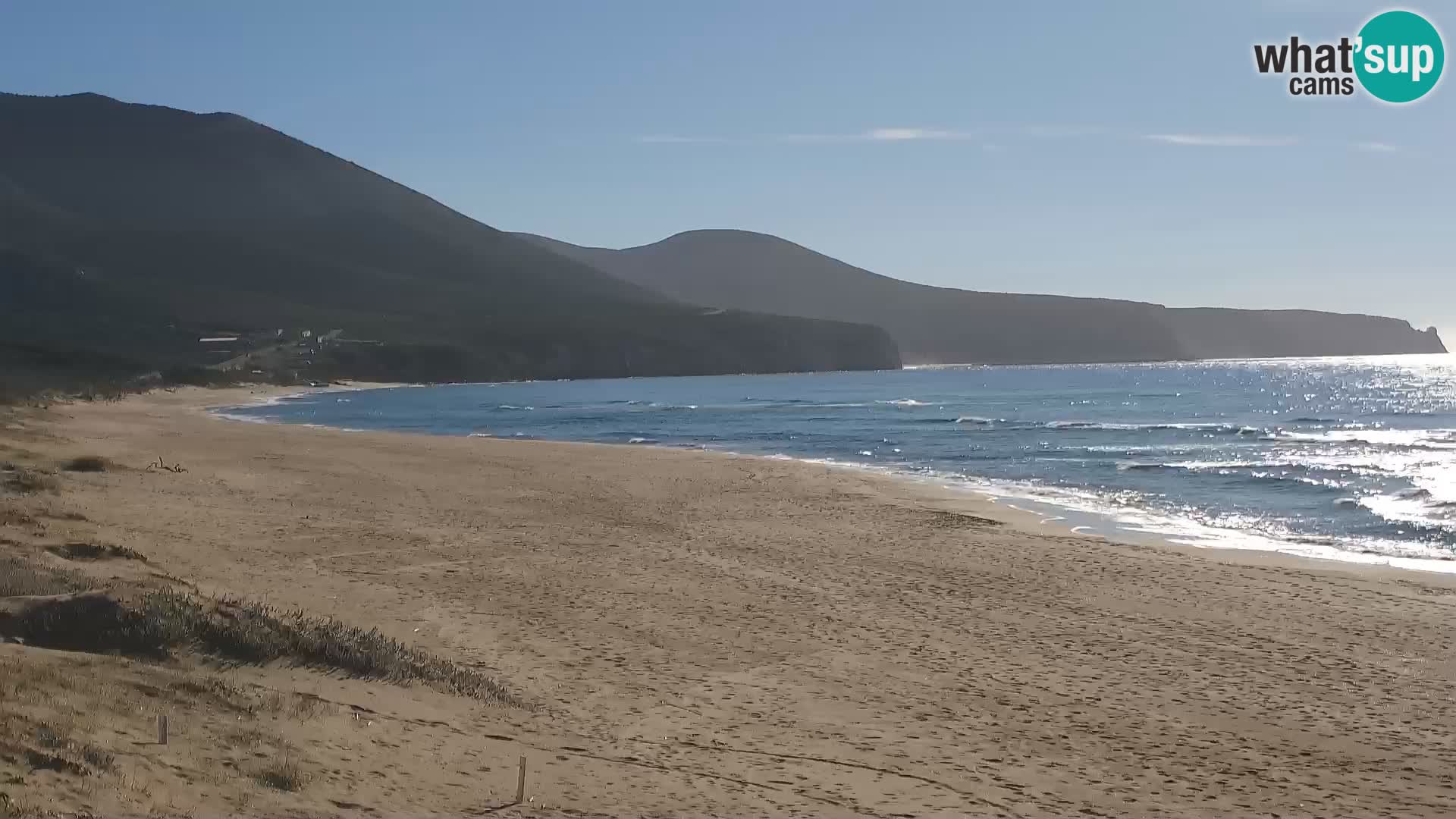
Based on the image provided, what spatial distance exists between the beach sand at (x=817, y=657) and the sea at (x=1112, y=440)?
424 centimetres

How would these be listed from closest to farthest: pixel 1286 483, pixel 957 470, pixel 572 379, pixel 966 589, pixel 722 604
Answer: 1. pixel 722 604
2. pixel 966 589
3. pixel 1286 483
4. pixel 957 470
5. pixel 572 379

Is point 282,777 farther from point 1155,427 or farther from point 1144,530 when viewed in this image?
point 1155,427

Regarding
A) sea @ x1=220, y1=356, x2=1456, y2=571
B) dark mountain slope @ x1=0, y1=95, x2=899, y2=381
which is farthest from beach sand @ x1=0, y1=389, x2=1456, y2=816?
dark mountain slope @ x1=0, y1=95, x2=899, y2=381

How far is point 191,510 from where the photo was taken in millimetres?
18359

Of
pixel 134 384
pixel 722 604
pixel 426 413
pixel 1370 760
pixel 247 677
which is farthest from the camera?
pixel 134 384

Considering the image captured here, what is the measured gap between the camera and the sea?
2233 centimetres

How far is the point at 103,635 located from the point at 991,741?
6.74 m

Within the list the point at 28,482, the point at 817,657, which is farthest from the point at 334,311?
the point at 817,657

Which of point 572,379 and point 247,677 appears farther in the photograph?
point 572,379

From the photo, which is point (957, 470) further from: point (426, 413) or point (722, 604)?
point (426, 413)

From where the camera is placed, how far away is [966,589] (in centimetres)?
1483

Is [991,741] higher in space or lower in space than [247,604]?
lower

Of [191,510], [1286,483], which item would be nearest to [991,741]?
[191,510]

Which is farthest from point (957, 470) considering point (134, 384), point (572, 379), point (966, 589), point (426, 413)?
point (572, 379)
